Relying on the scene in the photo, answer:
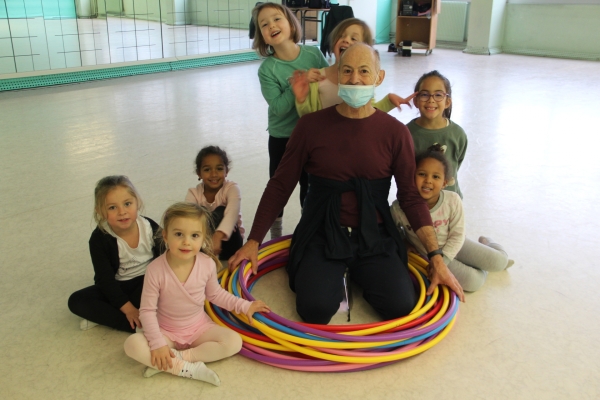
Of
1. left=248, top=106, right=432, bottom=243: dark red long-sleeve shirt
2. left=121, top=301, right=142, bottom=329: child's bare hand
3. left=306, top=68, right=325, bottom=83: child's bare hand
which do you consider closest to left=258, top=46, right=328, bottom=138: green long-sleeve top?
left=306, top=68, right=325, bottom=83: child's bare hand

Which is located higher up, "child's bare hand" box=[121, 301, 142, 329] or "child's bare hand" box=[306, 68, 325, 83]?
"child's bare hand" box=[306, 68, 325, 83]

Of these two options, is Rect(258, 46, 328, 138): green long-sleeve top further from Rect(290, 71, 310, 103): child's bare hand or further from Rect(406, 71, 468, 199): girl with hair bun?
Rect(406, 71, 468, 199): girl with hair bun

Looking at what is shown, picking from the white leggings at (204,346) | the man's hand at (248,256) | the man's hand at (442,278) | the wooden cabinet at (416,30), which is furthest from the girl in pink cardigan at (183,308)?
the wooden cabinet at (416,30)

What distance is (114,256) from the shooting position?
2199 mm

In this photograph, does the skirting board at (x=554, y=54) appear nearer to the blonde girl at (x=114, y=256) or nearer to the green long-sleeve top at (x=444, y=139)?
the green long-sleeve top at (x=444, y=139)

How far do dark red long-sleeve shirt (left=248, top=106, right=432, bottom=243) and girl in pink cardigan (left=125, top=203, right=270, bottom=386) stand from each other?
39cm

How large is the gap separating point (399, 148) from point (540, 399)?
1.03 m

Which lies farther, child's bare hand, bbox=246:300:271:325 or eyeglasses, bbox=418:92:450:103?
eyeglasses, bbox=418:92:450:103

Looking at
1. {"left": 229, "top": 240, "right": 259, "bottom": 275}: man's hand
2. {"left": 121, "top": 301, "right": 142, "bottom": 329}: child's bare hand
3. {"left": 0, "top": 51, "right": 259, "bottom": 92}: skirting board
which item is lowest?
{"left": 121, "top": 301, "right": 142, "bottom": 329}: child's bare hand

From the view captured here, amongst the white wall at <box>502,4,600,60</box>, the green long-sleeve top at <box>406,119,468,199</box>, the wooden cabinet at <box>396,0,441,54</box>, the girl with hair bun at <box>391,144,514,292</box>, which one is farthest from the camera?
the wooden cabinet at <box>396,0,441,54</box>

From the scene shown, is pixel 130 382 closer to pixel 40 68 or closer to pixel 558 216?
pixel 558 216

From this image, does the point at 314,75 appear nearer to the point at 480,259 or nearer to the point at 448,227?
the point at 448,227

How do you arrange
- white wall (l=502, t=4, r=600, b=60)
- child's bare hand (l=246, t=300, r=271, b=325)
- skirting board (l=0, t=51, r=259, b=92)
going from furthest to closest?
white wall (l=502, t=4, r=600, b=60) < skirting board (l=0, t=51, r=259, b=92) < child's bare hand (l=246, t=300, r=271, b=325)

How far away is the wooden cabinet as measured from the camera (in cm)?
980
